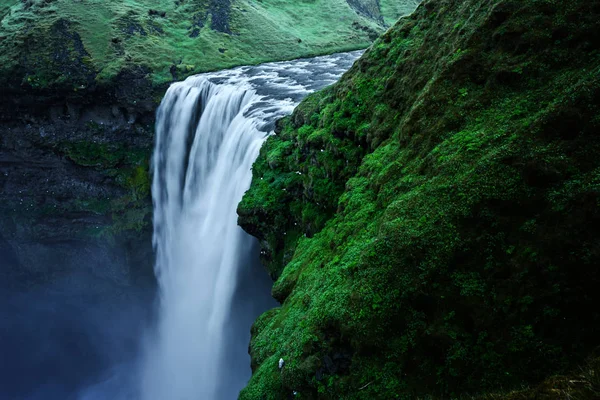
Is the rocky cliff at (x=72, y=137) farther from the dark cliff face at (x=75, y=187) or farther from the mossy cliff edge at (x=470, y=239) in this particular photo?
the mossy cliff edge at (x=470, y=239)

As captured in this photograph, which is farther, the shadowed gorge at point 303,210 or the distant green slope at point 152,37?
the distant green slope at point 152,37

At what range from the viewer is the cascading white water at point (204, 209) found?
622 inches

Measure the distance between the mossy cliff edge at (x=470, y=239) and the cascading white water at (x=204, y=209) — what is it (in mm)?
8901

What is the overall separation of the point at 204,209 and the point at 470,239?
16.5m

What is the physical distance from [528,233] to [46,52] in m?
33.3

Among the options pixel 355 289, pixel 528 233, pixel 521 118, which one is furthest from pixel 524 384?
pixel 521 118

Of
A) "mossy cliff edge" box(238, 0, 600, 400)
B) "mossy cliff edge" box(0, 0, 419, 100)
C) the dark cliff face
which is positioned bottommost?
the dark cliff face

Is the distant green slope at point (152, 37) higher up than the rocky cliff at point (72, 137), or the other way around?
the distant green slope at point (152, 37)

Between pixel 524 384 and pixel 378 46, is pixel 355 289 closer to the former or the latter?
pixel 524 384

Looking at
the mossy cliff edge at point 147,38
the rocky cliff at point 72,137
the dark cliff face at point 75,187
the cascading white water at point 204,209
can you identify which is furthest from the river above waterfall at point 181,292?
the mossy cliff edge at point 147,38

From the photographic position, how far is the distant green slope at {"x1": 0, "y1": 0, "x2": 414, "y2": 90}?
26.8m

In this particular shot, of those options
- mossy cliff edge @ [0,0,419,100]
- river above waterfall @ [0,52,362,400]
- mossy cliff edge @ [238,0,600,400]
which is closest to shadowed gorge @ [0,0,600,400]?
mossy cliff edge @ [238,0,600,400]

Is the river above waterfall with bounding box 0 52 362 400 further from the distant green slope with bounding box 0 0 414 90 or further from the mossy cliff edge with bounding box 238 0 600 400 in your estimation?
the mossy cliff edge with bounding box 238 0 600 400

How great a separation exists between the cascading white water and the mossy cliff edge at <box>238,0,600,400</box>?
8901 millimetres
